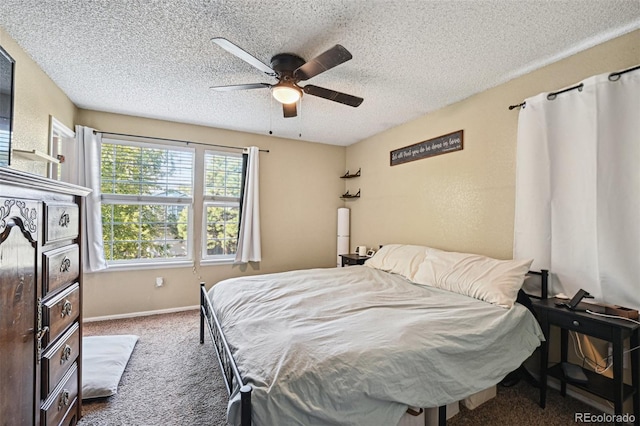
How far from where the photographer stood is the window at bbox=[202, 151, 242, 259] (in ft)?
13.2

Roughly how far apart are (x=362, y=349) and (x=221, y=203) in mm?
3254

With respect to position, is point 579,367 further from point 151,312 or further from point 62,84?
point 62,84

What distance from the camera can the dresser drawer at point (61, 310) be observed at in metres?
1.27

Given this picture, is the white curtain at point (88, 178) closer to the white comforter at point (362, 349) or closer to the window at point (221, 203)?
the window at point (221, 203)

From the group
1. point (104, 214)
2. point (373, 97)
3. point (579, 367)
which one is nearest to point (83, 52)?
point (104, 214)

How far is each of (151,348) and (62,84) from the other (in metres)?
2.68

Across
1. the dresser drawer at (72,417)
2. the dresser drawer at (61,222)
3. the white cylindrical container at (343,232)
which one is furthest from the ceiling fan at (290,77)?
the white cylindrical container at (343,232)

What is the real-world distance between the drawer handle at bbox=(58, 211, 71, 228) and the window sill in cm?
238

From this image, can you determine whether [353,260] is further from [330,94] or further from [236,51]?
[236,51]

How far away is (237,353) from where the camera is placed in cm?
143

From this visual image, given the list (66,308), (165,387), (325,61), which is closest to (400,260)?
(325,61)

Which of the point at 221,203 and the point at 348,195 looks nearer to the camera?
the point at 221,203

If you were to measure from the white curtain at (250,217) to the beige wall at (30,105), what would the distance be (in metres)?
2.06

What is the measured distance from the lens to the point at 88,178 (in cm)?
327
